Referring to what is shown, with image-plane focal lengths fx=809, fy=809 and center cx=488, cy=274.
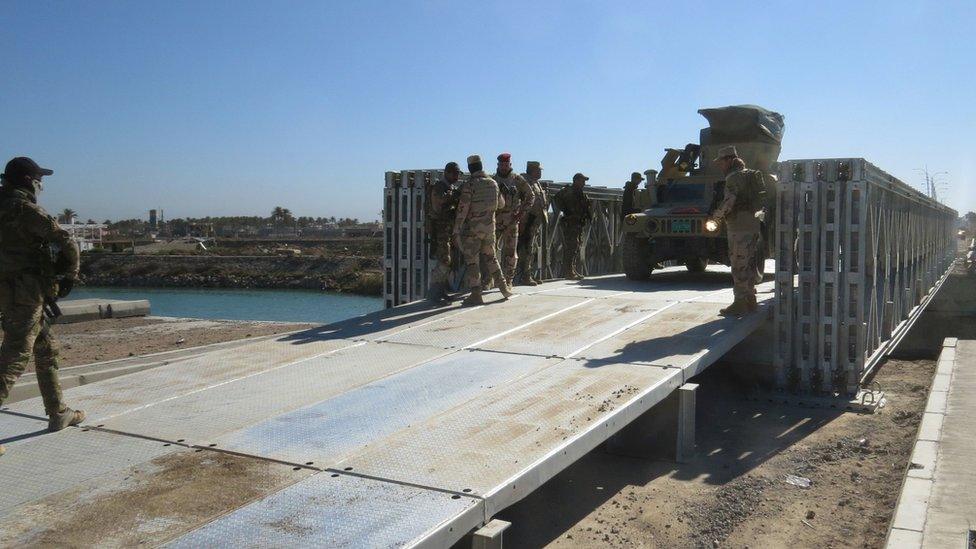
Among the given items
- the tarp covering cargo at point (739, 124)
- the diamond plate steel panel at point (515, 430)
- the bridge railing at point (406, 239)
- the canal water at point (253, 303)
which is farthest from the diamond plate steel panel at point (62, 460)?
the canal water at point (253, 303)

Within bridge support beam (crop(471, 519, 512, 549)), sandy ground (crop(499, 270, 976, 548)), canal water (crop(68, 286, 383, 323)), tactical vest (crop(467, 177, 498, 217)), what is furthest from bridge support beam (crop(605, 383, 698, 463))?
canal water (crop(68, 286, 383, 323))

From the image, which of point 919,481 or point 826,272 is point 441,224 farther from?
point 919,481

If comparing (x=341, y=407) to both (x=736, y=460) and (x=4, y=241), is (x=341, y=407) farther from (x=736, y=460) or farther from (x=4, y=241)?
(x=736, y=460)

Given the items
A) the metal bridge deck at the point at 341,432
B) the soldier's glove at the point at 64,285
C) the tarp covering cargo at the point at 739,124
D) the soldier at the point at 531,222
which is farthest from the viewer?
the tarp covering cargo at the point at 739,124

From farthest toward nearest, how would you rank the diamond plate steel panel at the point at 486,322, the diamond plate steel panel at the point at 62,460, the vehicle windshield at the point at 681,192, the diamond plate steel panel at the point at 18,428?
Result: 1. the vehicle windshield at the point at 681,192
2. the diamond plate steel panel at the point at 486,322
3. the diamond plate steel panel at the point at 18,428
4. the diamond plate steel panel at the point at 62,460

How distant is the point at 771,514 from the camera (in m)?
4.75

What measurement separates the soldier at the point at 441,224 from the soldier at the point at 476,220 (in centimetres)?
26

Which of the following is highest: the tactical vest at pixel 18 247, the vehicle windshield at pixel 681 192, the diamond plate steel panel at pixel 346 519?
the vehicle windshield at pixel 681 192

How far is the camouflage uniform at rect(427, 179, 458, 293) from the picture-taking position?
897cm

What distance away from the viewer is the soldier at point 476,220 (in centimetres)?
855

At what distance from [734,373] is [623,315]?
1.32 m

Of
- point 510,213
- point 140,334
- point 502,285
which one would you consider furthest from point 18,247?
point 140,334

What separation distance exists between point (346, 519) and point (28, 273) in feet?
8.25

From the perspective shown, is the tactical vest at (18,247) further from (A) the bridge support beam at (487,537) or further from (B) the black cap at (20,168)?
(A) the bridge support beam at (487,537)
